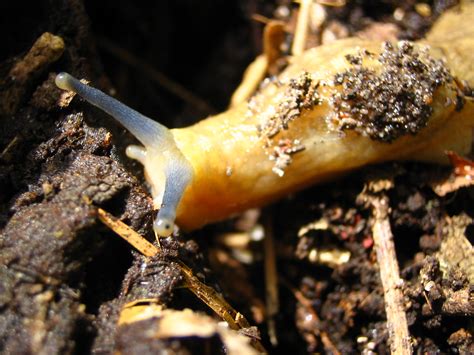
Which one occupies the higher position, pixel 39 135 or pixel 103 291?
pixel 39 135

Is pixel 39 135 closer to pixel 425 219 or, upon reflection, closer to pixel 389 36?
pixel 425 219

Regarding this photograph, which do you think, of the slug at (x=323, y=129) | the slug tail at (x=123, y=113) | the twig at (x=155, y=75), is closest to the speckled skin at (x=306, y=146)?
the slug at (x=323, y=129)

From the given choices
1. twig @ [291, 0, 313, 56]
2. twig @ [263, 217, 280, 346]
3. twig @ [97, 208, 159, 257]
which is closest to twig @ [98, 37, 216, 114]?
twig @ [291, 0, 313, 56]

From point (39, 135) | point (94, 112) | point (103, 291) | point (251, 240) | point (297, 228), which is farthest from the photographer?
point (251, 240)

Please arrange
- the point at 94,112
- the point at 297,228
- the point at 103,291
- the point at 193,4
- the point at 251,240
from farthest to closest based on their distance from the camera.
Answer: the point at 193,4
the point at 251,240
the point at 297,228
the point at 94,112
the point at 103,291

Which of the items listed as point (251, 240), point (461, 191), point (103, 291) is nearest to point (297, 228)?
point (251, 240)

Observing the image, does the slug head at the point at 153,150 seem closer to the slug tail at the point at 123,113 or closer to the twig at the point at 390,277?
the slug tail at the point at 123,113

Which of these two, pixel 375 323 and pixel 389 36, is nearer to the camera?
pixel 375 323

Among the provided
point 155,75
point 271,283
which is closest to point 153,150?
point 271,283

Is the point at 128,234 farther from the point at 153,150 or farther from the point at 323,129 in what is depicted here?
the point at 323,129
